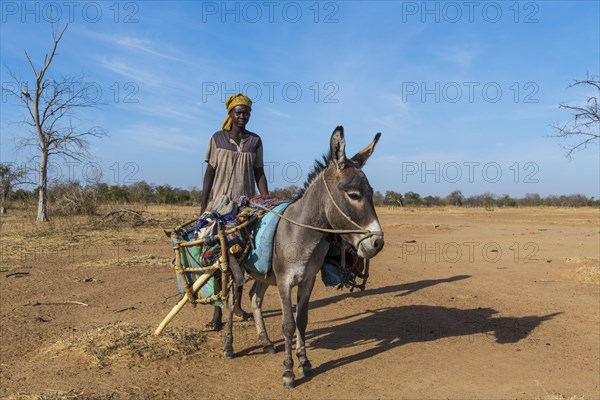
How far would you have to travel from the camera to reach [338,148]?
165 inches

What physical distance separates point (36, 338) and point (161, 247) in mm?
8991

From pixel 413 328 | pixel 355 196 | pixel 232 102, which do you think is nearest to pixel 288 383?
pixel 355 196

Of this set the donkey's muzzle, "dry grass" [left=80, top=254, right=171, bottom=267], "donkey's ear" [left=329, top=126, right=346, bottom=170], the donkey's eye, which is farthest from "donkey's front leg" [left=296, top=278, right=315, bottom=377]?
"dry grass" [left=80, top=254, right=171, bottom=267]

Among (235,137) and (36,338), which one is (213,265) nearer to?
(235,137)


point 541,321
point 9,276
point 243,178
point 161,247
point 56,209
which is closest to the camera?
point 243,178

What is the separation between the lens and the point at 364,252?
163 inches

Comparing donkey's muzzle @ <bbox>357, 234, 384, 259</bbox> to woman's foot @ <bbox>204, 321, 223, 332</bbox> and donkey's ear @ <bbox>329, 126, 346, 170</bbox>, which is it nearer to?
donkey's ear @ <bbox>329, 126, 346, 170</bbox>

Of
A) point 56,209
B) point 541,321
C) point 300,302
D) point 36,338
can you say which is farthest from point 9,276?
point 56,209

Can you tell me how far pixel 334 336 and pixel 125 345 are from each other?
261cm

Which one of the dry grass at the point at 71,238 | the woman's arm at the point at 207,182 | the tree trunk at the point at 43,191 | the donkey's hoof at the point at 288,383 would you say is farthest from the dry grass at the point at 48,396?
the tree trunk at the point at 43,191

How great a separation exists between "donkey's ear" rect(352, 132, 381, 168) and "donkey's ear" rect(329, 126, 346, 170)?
9.6 inches

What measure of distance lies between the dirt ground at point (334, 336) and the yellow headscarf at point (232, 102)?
8.06ft

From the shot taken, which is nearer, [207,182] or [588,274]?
[207,182]

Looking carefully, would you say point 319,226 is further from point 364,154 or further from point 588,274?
point 588,274
